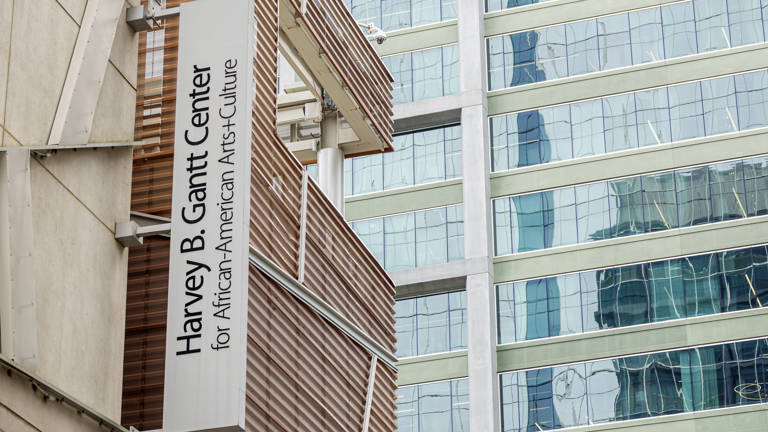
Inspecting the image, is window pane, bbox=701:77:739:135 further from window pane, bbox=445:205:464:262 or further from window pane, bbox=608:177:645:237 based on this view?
window pane, bbox=445:205:464:262

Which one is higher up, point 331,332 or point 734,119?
point 734,119

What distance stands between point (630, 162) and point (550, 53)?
5.62 metres

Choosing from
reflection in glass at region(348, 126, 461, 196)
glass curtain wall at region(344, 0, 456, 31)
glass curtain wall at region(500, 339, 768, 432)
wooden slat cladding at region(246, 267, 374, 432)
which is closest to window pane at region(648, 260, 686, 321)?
glass curtain wall at region(500, 339, 768, 432)

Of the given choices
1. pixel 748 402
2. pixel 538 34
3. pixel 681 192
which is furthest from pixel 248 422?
pixel 538 34

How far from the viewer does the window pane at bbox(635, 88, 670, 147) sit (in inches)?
1921

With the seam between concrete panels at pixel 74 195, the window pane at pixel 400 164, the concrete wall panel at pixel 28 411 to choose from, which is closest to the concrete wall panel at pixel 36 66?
the seam between concrete panels at pixel 74 195

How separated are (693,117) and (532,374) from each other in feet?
34.1

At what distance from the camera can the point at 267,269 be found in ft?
60.5

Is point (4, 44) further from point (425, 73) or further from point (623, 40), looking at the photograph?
point (425, 73)

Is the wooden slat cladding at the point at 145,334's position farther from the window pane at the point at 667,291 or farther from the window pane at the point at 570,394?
the window pane at the point at 667,291

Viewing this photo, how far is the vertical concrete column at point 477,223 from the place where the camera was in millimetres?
46688

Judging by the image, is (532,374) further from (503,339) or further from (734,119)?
(734,119)

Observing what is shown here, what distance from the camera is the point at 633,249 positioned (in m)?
47.1

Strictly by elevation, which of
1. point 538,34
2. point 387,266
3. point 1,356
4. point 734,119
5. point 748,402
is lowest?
point 1,356
